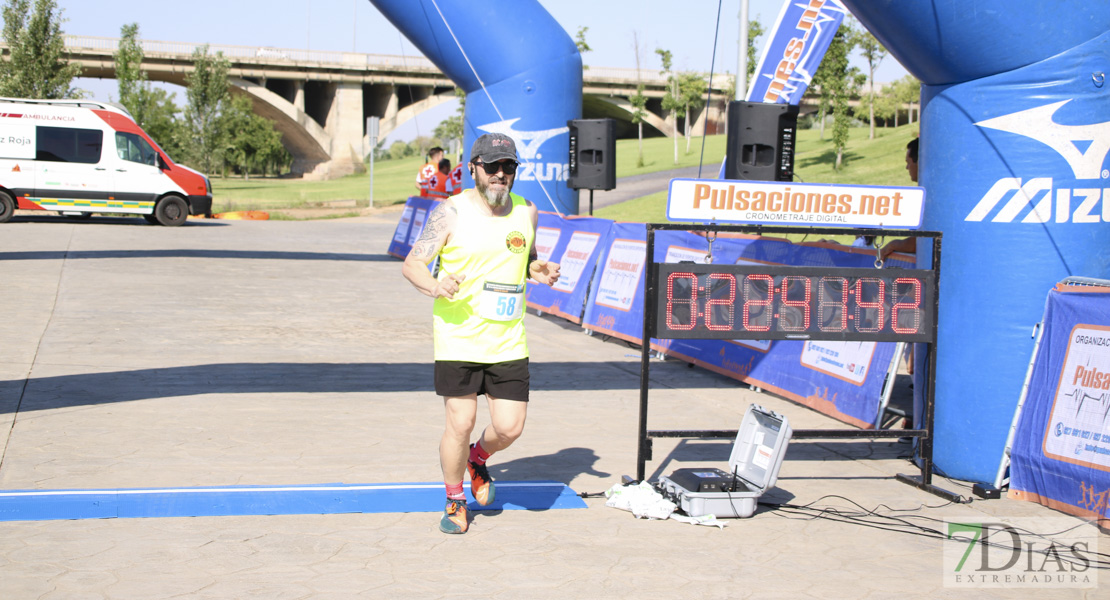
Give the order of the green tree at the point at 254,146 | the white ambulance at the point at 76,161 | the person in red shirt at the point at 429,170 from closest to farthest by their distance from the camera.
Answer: the person in red shirt at the point at 429,170 → the white ambulance at the point at 76,161 → the green tree at the point at 254,146

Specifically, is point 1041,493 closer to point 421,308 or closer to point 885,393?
point 885,393

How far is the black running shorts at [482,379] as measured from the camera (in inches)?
185

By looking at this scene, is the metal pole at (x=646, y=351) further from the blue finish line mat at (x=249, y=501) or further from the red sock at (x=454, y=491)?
the red sock at (x=454, y=491)

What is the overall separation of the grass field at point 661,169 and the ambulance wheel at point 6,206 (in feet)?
34.7

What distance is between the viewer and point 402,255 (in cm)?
2034

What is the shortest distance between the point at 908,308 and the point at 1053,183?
3.60ft

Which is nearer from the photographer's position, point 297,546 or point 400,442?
point 297,546

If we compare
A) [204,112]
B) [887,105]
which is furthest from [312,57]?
A: [887,105]

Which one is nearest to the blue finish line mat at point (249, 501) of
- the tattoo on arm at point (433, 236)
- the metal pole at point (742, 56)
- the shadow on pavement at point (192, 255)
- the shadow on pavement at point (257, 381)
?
the tattoo on arm at point (433, 236)

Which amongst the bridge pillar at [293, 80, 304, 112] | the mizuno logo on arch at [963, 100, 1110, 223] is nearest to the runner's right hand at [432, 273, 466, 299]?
the mizuno logo on arch at [963, 100, 1110, 223]

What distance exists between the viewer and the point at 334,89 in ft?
242

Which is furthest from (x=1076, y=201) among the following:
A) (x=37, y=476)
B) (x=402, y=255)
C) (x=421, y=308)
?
(x=402, y=255)

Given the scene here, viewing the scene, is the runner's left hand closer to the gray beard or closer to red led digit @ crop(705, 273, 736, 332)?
the gray beard

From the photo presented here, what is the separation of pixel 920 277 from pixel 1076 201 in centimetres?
97
